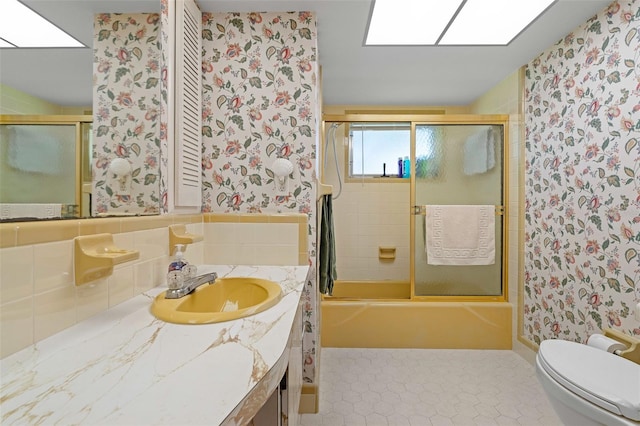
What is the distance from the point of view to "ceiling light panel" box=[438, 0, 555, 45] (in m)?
1.59

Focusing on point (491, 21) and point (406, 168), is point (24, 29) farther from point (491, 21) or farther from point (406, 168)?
point (406, 168)

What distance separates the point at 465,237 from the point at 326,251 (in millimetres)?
1255

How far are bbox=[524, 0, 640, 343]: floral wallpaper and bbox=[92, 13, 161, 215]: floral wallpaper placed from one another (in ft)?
7.31

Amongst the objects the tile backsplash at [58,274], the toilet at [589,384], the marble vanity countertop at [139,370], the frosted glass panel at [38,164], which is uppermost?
the frosted glass panel at [38,164]

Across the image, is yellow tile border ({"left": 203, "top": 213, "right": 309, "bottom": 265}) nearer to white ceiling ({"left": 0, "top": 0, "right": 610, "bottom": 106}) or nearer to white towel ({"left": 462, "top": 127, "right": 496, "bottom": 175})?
white ceiling ({"left": 0, "top": 0, "right": 610, "bottom": 106})

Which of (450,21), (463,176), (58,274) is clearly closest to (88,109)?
(58,274)

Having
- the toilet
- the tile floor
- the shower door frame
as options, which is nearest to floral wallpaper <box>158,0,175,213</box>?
the tile floor

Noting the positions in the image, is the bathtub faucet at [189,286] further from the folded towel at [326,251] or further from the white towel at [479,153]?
the white towel at [479,153]

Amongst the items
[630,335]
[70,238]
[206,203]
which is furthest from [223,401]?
[630,335]

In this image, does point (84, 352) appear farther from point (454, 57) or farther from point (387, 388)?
point (454, 57)

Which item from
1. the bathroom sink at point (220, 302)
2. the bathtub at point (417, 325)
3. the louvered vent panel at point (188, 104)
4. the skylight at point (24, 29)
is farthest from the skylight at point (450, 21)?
the bathtub at point (417, 325)

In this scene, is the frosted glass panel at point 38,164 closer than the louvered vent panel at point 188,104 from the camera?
Yes

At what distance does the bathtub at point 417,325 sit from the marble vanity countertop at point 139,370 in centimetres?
172

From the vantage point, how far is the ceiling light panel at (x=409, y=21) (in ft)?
5.22
